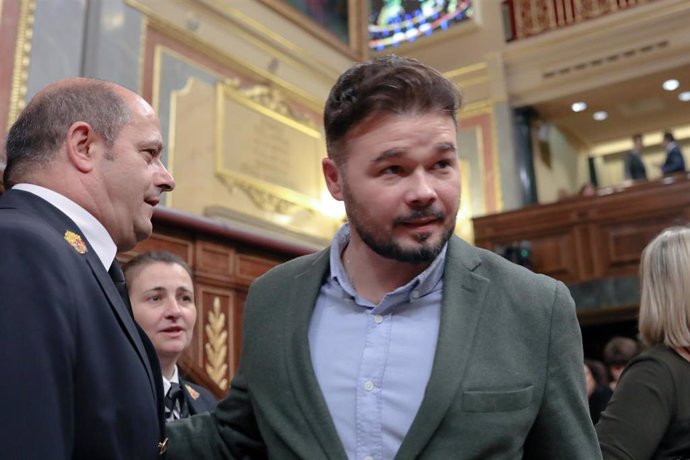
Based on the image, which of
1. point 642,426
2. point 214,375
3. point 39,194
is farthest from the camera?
point 214,375

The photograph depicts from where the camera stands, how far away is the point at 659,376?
1734 mm

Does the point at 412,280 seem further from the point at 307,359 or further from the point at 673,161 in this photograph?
the point at 673,161

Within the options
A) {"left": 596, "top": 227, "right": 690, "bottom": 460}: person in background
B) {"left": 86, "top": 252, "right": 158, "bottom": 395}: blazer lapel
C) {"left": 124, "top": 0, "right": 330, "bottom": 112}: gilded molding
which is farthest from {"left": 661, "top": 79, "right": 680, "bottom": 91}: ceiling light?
{"left": 86, "top": 252, "right": 158, "bottom": 395}: blazer lapel

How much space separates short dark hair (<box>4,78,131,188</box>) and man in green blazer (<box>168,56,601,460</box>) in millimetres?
446

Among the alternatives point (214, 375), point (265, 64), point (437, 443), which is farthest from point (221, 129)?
point (437, 443)

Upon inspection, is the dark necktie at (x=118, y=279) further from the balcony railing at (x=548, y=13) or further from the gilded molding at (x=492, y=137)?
the balcony railing at (x=548, y=13)

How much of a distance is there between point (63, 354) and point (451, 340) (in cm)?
58

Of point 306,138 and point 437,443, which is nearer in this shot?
point 437,443

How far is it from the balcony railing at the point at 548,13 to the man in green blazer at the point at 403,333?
394 inches

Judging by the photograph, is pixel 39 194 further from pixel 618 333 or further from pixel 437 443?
pixel 618 333

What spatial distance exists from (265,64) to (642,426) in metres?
7.38

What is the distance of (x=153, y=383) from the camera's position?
1340mm

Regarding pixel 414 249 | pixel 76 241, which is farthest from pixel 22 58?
pixel 414 249

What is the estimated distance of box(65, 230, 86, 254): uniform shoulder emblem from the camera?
4.19ft
